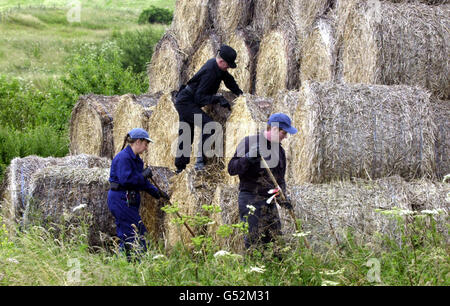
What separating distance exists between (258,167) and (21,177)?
4770 mm

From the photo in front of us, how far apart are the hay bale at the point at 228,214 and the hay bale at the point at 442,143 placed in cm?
277

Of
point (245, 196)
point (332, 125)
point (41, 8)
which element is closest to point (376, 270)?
point (245, 196)

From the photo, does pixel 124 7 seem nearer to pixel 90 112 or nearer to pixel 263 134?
pixel 90 112

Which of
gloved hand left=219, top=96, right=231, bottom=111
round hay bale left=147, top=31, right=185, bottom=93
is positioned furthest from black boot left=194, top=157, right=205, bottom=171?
round hay bale left=147, top=31, right=185, bottom=93

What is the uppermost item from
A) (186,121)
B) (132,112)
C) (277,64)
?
(277,64)

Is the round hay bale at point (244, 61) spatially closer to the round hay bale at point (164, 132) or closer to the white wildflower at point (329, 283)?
the round hay bale at point (164, 132)

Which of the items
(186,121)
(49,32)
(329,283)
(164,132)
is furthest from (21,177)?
(49,32)

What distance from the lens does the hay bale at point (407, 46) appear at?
9.46m

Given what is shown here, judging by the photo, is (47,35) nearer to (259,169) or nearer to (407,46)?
(407,46)

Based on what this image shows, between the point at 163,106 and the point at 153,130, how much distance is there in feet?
1.87

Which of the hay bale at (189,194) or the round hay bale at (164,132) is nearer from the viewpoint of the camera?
the hay bale at (189,194)

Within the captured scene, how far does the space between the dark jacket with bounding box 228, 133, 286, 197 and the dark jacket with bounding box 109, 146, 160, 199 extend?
1.81m

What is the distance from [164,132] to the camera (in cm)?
1160

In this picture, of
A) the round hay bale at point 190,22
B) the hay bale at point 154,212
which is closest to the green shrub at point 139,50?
the round hay bale at point 190,22
